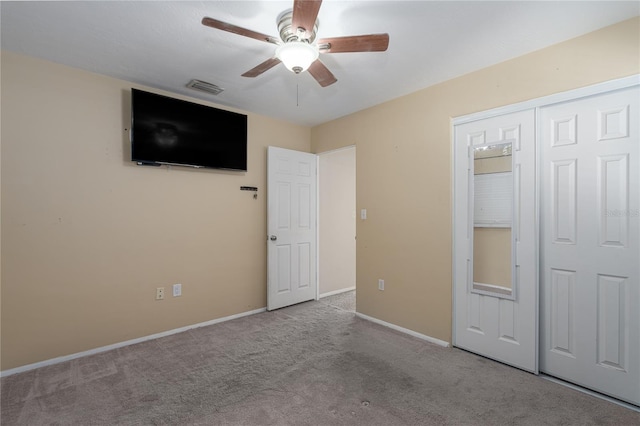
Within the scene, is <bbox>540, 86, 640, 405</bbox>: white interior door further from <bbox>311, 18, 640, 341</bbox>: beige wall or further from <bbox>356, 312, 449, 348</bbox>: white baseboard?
<bbox>356, 312, 449, 348</bbox>: white baseboard

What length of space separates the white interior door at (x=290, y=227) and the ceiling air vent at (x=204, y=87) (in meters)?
0.98

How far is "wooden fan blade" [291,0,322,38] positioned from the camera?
1457mm

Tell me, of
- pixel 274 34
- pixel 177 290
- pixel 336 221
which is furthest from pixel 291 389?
pixel 336 221

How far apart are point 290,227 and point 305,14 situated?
2.87 metres

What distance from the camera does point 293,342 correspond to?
9.75 feet

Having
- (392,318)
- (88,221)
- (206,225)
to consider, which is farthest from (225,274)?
(392,318)

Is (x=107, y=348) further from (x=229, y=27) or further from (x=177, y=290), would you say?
(x=229, y=27)

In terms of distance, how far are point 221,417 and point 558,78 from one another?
3385mm

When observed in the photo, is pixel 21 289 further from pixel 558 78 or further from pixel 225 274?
pixel 558 78

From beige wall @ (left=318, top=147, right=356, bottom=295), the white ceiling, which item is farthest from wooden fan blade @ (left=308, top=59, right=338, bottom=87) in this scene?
beige wall @ (left=318, top=147, right=356, bottom=295)

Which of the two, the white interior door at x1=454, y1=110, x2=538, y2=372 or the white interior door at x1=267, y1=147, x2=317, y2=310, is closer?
the white interior door at x1=454, y1=110, x2=538, y2=372

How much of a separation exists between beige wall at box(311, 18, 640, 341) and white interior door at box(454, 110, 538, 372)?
123mm

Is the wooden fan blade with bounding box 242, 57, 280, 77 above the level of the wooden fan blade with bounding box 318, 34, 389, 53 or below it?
above

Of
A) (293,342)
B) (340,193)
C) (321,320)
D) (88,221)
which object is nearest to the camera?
(88,221)
